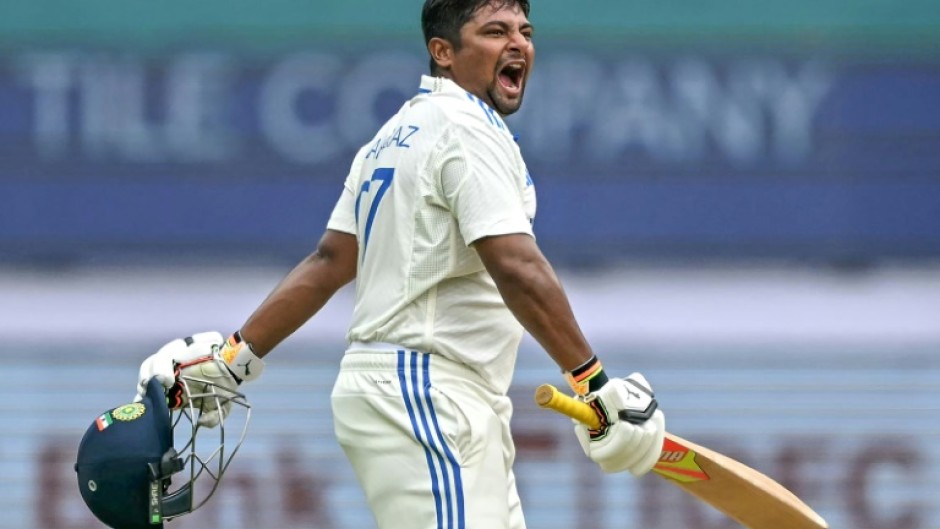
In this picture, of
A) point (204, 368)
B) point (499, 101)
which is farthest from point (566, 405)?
point (204, 368)

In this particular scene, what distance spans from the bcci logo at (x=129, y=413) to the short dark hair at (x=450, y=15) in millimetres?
1064

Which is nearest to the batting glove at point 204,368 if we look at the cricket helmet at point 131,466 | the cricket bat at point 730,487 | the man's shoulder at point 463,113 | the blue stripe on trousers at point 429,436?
the cricket helmet at point 131,466

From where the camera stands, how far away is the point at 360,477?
146 inches

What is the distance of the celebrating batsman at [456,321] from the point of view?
352cm

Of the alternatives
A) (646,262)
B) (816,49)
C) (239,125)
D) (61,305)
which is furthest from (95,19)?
(816,49)

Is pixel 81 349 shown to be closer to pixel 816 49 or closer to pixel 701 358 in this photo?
pixel 701 358

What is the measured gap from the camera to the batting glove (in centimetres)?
406

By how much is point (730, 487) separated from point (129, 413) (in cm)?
150

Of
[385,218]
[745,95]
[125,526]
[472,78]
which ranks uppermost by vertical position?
[745,95]

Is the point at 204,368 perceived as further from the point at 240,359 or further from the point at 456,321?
the point at 456,321

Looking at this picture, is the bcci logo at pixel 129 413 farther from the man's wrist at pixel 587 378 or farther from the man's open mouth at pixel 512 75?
the man's open mouth at pixel 512 75

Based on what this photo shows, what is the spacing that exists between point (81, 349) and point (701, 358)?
263cm

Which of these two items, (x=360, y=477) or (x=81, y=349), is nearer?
(x=360, y=477)

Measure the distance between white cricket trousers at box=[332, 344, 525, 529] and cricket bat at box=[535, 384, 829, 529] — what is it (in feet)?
1.66
